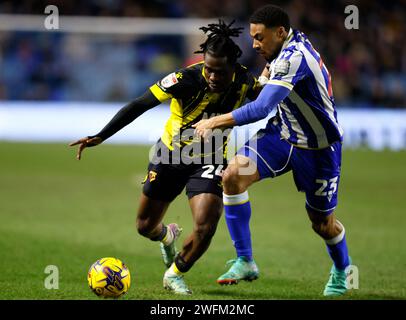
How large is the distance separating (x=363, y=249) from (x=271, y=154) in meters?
3.70

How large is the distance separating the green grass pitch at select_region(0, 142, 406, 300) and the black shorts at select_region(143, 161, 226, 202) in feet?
3.04

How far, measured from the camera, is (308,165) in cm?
765

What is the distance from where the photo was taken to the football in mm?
7250

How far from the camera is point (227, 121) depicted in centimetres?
699

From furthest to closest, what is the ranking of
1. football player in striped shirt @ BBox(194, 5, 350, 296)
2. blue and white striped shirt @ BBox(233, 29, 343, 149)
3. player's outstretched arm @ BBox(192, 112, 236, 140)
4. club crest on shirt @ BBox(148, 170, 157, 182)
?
club crest on shirt @ BBox(148, 170, 157, 182)
football player in striped shirt @ BBox(194, 5, 350, 296)
blue and white striped shirt @ BBox(233, 29, 343, 149)
player's outstretched arm @ BBox(192, 112, 236, 140)

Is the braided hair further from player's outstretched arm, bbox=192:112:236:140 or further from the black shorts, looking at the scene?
the black shorts

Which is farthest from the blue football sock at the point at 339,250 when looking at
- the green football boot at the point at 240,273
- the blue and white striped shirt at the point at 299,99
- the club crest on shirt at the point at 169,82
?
the club crest on shirt at the point at 169,82

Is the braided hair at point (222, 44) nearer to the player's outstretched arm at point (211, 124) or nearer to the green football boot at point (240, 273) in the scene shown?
the player's outstretched arm at point (211, 124)

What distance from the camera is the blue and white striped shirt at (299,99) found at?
7.09 m

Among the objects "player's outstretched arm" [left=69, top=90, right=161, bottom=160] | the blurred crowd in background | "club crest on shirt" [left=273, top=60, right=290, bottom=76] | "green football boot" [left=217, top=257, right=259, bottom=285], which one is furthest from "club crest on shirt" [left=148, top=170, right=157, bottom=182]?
the blurred crowd in background

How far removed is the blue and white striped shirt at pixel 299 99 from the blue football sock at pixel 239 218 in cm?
73

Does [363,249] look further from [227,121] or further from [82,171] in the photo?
[82,171]

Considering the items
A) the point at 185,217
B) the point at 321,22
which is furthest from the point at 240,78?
the point at 321,22

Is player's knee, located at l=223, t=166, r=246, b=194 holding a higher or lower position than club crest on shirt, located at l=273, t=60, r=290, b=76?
lower
